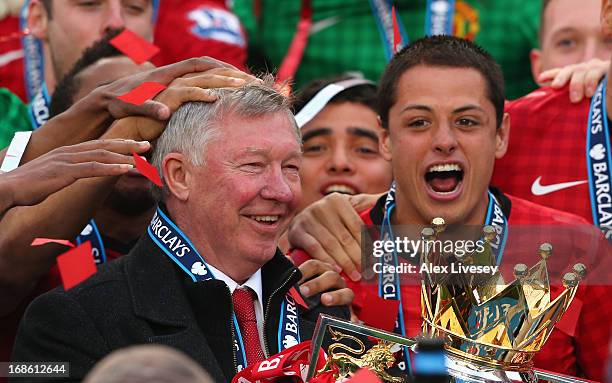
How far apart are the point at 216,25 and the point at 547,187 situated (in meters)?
2.60

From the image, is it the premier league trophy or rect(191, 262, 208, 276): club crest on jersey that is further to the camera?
rect(191, 262, 208, 276): club crest on jersey

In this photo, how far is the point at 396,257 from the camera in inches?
155

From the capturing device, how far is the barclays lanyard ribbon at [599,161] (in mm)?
4695

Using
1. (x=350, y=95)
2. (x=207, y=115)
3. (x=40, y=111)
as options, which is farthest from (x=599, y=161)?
(x=40, y=111)

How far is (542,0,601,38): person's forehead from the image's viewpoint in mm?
5742

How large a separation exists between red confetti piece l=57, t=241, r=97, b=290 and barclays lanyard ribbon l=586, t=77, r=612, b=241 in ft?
7.16

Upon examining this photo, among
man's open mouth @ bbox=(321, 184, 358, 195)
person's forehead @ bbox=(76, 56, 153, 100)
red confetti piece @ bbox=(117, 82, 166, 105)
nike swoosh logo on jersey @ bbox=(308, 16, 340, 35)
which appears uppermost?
red confetti piece @ bbox=(117, 82, 166, 105)

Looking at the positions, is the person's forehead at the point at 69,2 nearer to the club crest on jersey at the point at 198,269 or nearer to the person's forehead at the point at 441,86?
the person's forehead at the point at 441,86

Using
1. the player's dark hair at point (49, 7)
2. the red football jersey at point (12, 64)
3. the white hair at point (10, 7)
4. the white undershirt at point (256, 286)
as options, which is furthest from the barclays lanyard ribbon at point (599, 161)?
the white hair at point (10, 7)

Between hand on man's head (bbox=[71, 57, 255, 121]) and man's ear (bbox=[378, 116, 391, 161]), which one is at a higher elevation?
hand on man's head (bbox=[71, 57, 255, 121])

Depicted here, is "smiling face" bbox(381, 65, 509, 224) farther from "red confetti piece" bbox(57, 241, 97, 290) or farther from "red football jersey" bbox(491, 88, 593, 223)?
"red confetti piece" bbox(57, 241, 97, 290)

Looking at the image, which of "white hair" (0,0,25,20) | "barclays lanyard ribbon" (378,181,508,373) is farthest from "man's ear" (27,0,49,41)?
"barclays lanyard ribbon" (378,181,508,373)

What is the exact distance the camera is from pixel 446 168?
450 cm

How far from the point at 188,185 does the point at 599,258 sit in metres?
1.32
